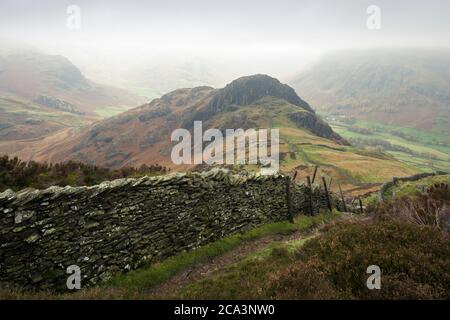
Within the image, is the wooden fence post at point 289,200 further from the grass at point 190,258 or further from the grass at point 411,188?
the grass at point 411,188

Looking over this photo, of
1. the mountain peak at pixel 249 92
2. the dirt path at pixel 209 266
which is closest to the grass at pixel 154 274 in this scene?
the dirt path at pixel 209 266

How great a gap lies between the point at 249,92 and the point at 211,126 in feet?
122

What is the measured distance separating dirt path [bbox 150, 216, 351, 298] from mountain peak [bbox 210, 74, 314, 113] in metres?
146

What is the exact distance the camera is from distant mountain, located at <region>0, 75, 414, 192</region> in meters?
105

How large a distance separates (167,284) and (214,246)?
3652mm

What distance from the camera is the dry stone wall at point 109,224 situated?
822 cm

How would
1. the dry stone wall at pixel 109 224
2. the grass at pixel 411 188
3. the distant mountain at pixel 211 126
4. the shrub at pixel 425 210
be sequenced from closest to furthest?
the dry stone wall at pixel 109 224 < the shrub at pixel 425 210 < the grass at pixel 411 188 < the distant mountain at pixel 211 126

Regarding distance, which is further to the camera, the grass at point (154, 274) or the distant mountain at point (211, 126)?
the distant mountain at point (211, 126)

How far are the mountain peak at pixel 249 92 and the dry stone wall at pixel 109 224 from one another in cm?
14710

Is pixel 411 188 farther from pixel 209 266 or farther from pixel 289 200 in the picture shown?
pixel 209 266

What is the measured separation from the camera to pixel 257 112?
472 feet

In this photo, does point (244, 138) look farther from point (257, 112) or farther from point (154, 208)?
point (154, 208)
